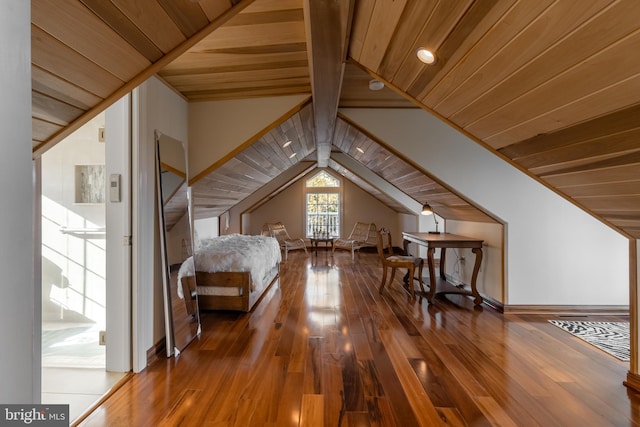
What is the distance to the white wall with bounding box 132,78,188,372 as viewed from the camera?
7.25ft

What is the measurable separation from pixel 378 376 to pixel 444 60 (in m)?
1.98

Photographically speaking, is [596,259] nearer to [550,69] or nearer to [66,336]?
[550,69]

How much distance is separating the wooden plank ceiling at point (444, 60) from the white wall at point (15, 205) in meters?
0.65

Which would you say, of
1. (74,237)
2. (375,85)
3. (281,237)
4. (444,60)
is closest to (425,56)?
(444,60)

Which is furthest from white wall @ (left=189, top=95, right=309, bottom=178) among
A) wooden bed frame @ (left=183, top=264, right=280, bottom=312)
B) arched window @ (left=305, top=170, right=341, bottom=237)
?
arched window @ (left=305, top=170, right=341, bottom=237)

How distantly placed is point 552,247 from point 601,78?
288 cm

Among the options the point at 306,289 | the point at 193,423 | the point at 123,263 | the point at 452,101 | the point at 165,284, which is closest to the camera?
the point at 193,423

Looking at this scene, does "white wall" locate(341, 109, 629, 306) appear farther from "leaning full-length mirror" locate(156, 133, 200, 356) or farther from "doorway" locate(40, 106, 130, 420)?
"doorway" locate(40, 106, 130, 420)

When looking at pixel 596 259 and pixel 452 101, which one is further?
pixel 596 259

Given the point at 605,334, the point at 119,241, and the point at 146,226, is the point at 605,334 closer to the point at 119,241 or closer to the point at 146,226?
the point at 146,226

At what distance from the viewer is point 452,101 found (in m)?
2.01

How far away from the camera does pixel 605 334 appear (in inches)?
115

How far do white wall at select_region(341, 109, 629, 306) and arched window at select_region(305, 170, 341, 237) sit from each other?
5.63 metres

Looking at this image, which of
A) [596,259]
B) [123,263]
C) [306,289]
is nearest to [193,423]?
[123,263]
